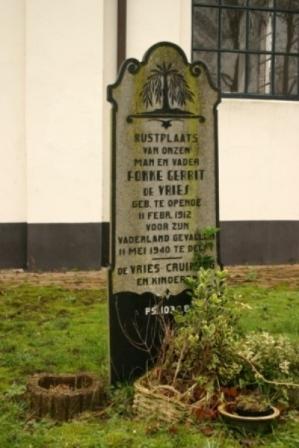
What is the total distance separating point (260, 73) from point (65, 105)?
328 cm

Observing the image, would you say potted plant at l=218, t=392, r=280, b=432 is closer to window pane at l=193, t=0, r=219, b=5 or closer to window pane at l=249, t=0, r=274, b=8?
window pane at l=193, t=0, r=219, b=5

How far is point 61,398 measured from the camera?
14.4ft

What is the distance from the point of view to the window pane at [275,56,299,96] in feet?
35.9

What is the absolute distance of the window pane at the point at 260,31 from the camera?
10.8 metres

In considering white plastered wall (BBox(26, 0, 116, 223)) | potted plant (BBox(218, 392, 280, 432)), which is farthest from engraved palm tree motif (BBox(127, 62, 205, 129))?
white plastered wall (BBox(26, 0, 116, 223))

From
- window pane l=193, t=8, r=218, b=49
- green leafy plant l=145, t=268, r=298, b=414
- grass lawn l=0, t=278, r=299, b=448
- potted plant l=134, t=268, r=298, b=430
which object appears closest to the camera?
grass lawn l=0, t=278, r=299, b=448

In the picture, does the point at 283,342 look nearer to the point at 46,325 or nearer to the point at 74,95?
the point at 46,325

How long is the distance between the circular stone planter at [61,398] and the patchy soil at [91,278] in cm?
399

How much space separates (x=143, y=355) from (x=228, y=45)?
6982mm

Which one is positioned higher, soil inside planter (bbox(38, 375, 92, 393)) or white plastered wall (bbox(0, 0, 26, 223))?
white plastered wall (bbox(0, 0, 26, 223))

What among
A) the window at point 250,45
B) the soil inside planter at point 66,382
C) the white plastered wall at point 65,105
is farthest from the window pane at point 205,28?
the soil inside planter at point 66,382

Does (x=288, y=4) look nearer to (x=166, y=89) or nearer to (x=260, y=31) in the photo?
(x=260, y=31)

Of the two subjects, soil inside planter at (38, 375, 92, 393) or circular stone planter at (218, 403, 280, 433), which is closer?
circular stone planter at (218, 403, 280, 433)

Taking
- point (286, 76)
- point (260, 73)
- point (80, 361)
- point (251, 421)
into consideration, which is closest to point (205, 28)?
point (260, 73)
